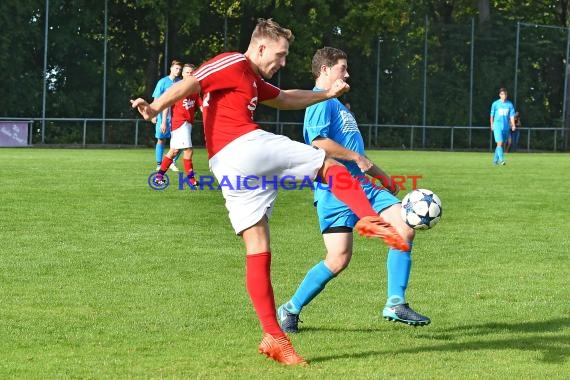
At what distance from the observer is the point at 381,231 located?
18.3 ft

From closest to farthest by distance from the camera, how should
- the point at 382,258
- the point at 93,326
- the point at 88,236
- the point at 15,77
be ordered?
the point at 93,326 → the point at 382,258 → the point at 88,236 → the point at 15,77

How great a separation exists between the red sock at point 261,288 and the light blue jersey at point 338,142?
3.66 feet


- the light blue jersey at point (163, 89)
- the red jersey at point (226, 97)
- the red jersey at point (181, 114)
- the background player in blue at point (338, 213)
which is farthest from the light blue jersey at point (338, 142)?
the light blue jersey at point (163, 89)

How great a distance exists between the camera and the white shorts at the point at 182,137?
18.4 metres

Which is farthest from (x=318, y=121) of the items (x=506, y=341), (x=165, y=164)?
(x=165, y=164)

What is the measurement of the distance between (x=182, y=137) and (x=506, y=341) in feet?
41.1

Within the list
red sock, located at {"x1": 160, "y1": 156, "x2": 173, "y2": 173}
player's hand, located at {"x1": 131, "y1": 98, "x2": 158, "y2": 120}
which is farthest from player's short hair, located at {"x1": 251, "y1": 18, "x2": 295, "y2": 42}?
red sock, located at {"x1": 160, "y1": 156, "x2": 173, "y2": 173}

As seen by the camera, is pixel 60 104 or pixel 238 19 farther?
pixel 238 19

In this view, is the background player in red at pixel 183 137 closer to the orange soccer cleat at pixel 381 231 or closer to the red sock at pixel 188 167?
the red sock at pixel 188 167

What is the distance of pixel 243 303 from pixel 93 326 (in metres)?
1.24

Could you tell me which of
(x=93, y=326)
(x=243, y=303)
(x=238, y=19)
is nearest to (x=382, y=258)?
(x=243, y=303)

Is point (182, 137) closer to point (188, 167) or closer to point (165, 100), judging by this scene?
point (188, 167)

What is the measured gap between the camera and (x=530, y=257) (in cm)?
1031

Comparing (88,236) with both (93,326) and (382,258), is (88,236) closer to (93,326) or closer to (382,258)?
(382,258)
